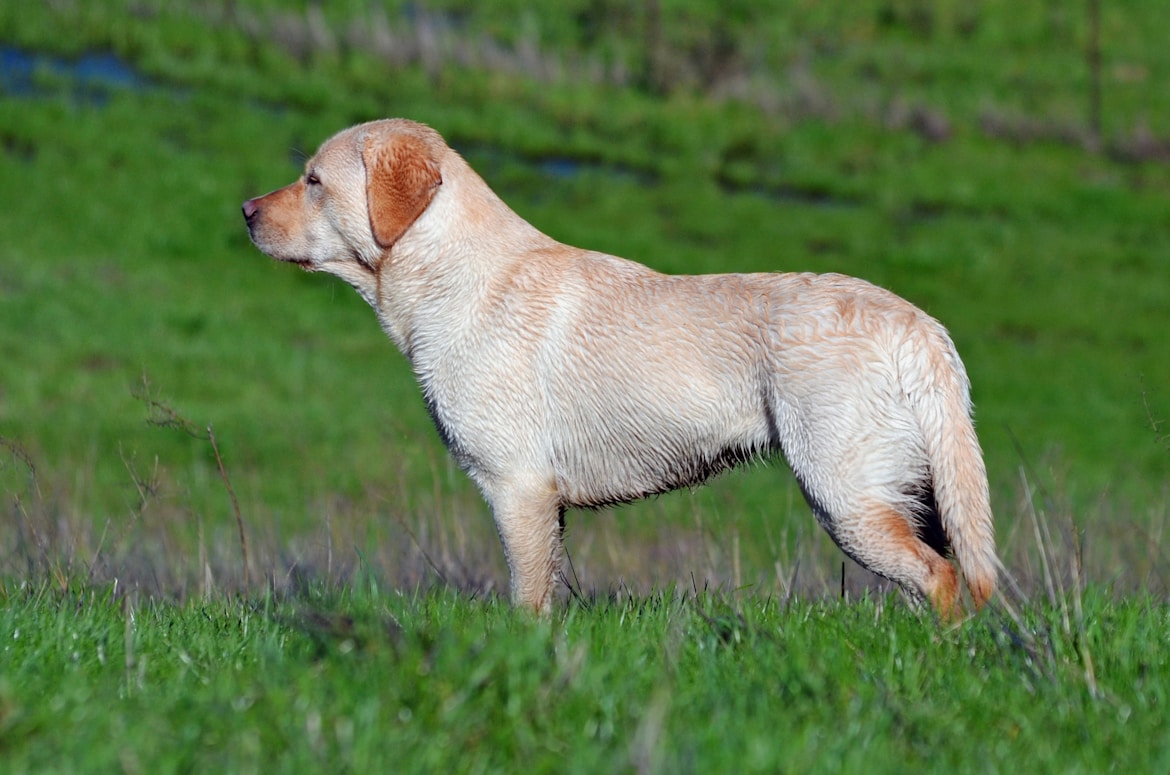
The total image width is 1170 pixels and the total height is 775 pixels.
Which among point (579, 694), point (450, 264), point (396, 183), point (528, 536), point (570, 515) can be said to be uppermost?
point (396, 183)

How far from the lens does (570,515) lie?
38.2 ft

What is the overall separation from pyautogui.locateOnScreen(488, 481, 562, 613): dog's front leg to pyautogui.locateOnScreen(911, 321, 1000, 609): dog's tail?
1.36m

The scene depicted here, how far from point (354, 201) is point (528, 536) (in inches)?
55.6

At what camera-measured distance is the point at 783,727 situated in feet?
9.92

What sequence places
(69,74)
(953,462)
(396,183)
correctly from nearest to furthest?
(953,462) < (396,183) < (69,74)

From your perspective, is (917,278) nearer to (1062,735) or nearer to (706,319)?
Answer: (706,319)

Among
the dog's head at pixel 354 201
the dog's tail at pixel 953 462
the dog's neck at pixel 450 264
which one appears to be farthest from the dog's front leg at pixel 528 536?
the dog's tail at pixel 953 462

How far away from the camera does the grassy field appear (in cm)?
304

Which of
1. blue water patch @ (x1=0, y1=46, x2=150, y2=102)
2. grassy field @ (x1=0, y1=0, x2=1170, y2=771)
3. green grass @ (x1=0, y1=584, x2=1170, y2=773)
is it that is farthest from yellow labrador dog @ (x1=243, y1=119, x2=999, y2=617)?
blue water patch @ (x1=0, y1=46, x2=150, y2=102)

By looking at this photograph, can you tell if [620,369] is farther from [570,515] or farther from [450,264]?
[570,515]

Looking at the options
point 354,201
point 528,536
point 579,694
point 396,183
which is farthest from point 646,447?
point 579,694

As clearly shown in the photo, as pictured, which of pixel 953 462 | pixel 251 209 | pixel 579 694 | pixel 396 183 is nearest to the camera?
pixel 579 694

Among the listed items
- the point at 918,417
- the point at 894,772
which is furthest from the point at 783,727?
the point at 918,417

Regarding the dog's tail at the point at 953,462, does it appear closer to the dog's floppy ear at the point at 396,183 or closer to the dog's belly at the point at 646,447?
the dog's belly at the point at 646,447
